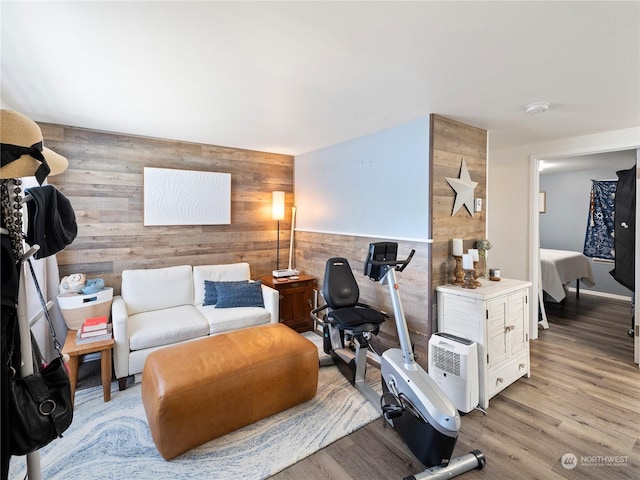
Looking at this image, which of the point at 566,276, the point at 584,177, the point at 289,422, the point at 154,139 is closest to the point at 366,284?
the point at 289,422

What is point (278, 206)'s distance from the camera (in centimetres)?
422

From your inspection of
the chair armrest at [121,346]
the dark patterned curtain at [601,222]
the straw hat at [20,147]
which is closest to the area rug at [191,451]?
the chair armrest at [121,346]

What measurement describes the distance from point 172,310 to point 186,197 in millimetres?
1301

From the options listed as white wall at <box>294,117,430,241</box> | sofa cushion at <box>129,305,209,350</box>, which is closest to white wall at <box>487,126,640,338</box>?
white wall at <box>294,117,430,241</box>

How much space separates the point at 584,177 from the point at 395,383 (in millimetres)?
6126

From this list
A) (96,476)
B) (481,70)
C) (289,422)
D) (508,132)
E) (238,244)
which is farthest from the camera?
(238,244)

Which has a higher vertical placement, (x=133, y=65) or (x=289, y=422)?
(x=133, y=65)

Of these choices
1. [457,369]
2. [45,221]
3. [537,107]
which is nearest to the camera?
[45,221]

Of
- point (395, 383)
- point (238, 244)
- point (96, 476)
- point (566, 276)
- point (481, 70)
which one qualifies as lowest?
point (96, 476)

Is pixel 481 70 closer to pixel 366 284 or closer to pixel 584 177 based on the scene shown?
pixel 366 284

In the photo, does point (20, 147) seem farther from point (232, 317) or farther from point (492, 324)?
point (492, 324)

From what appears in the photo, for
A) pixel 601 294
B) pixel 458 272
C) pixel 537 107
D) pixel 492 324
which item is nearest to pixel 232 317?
pixel 458 272

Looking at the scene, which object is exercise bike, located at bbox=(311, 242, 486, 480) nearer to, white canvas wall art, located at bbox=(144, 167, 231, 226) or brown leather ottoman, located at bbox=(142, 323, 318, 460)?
brown leather ottoman, located at bbox=(142, 323, 318, 460)

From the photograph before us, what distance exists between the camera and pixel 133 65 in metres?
1.90
